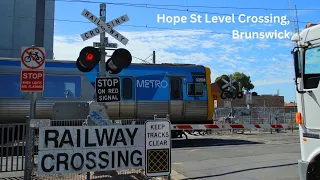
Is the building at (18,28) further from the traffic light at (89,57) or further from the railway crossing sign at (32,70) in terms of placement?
the traffic light at (89,57)

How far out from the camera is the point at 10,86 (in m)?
13.8

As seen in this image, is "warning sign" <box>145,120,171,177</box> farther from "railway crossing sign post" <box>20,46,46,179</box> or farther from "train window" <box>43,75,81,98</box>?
"train window" <box>43,75,81,98</box>

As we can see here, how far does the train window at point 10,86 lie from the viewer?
541 inches

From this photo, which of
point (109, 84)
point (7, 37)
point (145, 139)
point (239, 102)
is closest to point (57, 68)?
point (109, 84)

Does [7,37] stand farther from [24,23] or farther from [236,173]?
[236,173]

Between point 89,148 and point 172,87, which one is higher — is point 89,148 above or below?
below

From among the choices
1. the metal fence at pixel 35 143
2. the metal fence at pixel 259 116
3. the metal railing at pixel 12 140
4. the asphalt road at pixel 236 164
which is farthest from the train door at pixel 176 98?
the metal fence at pixel 259 116

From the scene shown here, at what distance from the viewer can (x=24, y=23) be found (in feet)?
123

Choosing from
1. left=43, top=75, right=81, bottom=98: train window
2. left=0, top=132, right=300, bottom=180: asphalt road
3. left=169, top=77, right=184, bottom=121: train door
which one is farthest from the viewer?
left=169, top=77, right=184, bottom=121: train door

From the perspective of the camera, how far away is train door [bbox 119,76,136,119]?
15.2m

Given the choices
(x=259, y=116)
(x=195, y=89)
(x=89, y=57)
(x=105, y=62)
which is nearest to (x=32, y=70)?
(x=89, y=57)

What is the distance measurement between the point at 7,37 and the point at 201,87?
1079 inches

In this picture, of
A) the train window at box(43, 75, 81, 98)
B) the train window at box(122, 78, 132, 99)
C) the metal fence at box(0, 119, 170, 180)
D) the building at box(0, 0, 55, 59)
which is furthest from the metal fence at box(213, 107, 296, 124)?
the building at box(0, 0, 55, 59)

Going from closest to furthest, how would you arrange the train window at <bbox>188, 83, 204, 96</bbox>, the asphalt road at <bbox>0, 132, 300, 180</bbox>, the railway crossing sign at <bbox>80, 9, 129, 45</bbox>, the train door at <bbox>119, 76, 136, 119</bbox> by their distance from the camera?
1. the railway crossing sign at <bbox>80, 9, 129, 45</bbox>
2. the asphalt road at <bbox>0, 132, 300, 180</bbox>
3. the train door at <bbox>119, 76, 136, 119</bbox>
4. the train window at <bbox>188, 83, 204, 96</bbox>
